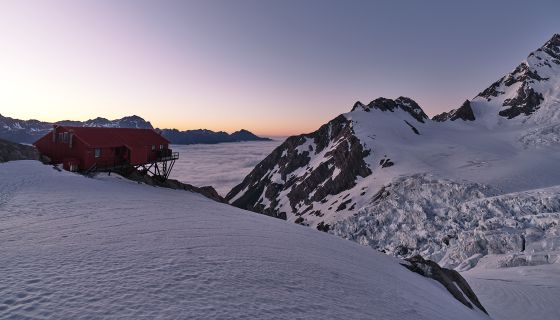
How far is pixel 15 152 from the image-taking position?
29328mm

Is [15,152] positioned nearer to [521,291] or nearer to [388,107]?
[521,291]

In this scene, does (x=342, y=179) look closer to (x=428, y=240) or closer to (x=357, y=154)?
(x=357, y=154)

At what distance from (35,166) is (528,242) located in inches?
1926

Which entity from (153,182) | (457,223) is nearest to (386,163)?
(457,223)

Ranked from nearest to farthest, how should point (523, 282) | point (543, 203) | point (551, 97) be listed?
point (523, 282) < point (543, 203) < point (551, 97)

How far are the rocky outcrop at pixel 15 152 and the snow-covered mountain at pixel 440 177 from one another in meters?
38.0

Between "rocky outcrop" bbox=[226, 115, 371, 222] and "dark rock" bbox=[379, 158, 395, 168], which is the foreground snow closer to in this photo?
"dark rock" bbox=[379, 158, 395, 168]

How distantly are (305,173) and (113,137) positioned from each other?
2681 inches

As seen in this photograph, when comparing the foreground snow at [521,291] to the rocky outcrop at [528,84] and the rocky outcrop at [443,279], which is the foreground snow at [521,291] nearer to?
the rocky outcrop at [443,279]

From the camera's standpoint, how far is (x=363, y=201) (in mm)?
61469

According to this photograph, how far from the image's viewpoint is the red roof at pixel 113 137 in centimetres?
3281

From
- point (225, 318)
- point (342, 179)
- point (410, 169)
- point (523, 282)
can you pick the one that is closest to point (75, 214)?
point (225, 318)

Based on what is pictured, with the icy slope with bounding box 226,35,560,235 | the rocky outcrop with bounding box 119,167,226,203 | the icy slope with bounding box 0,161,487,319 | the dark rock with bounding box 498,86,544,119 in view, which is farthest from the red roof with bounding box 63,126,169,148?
the dark rock with bounding box 498,86,544,119

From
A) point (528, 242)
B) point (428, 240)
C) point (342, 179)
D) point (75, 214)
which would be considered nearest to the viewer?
point (75, 214)
